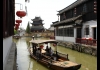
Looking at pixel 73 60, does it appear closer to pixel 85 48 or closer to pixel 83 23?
pixel 85 48

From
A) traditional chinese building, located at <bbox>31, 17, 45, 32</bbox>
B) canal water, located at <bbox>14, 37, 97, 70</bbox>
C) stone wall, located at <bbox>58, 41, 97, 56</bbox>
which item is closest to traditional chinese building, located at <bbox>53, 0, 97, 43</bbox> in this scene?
stone wall, located at <bbox>58, 41, 97, 56</bbox>

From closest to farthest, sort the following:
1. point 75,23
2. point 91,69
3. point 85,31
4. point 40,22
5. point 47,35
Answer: point 91,69
point 85,31
point 75,23
point 47,35
point 40,22

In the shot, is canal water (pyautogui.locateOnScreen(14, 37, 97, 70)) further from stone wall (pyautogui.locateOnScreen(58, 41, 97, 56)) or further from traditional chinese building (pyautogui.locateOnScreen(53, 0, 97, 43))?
traditional chinese building (pyautogui.locateOnScreen(53, 0, 97, 43))

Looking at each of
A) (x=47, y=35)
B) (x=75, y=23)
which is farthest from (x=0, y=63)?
(x=47, y=35)

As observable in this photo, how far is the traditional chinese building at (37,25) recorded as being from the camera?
225ft

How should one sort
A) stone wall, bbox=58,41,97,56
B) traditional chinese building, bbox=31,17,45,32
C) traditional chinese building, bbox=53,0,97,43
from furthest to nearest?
traditional chinese building, bbox=31,17,45,32, traditional chinese building, bbox=53,0,97,43, stone wall, bbox=58,41,97,56

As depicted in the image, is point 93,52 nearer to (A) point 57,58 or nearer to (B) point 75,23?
(A) point 57,58

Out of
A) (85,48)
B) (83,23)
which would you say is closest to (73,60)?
(85,48)

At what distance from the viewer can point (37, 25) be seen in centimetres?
7162

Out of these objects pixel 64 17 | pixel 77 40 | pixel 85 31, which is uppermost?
pixel 64 17

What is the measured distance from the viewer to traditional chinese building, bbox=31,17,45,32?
2704 inches

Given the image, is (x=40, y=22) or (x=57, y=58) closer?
(x=57, y=58)

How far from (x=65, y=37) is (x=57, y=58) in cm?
1391

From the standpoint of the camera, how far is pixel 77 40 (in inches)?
741
